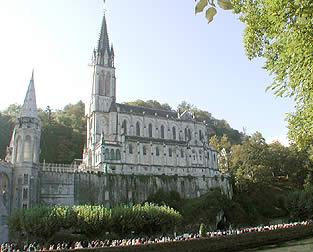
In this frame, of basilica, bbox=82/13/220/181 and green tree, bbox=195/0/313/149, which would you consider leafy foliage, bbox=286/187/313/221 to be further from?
green tree, bbox=195/0/313/149

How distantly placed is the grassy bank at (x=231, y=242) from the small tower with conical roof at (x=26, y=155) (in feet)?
71.8

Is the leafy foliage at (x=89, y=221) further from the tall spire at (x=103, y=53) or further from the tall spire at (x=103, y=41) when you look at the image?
the tall spire at (x=103, y=41)

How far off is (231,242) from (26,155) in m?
27.6

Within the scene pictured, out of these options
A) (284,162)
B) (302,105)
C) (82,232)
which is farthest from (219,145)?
(302,105)

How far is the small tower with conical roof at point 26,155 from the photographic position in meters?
42.2

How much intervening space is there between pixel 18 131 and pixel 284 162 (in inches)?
1722

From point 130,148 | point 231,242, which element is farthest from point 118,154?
point 231,242

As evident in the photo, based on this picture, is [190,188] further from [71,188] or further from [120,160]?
[71,188]

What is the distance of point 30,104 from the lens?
1850 inches

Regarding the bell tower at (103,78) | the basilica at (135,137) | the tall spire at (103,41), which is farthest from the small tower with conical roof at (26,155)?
the tall spire at (103,41)

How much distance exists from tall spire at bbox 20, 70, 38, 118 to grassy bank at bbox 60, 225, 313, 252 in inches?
1086

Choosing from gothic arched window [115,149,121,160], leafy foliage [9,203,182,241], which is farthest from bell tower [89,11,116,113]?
leafy foliage [9,203,182,241]

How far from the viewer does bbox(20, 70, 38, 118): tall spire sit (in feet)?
152

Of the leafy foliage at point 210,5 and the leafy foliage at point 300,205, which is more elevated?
the leafy foliage at point 210,5
